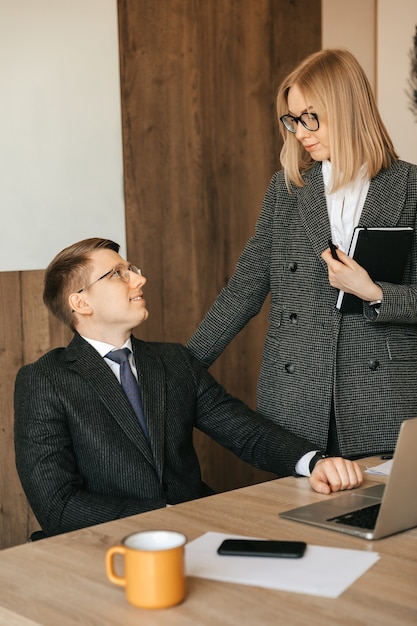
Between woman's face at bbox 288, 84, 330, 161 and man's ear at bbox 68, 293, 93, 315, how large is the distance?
2.31 feet

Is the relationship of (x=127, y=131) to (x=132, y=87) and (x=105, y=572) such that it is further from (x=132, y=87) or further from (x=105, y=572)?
(x=105, y=572)

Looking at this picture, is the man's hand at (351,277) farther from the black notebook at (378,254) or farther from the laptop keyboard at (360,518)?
the laptop keyboard at (360,518)

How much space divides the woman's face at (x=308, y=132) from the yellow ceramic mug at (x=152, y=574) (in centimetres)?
136

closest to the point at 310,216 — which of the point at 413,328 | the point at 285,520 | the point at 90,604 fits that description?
the point at 413,328

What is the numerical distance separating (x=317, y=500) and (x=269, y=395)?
2.27 ft

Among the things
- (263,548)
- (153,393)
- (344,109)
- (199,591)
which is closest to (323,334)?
(153,393)

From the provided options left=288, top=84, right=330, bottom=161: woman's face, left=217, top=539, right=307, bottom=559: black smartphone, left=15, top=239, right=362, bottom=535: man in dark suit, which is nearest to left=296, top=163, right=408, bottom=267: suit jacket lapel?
left=288, top=84, right=330, bottom=161: woman's face

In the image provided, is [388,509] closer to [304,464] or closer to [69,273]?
[304,464]

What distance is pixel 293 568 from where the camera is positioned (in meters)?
1.24

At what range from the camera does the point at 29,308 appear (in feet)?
10.1

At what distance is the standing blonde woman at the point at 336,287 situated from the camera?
7.13 ft

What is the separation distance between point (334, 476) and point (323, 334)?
555 millimetres

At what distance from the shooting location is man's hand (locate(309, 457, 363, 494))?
1.72 metres

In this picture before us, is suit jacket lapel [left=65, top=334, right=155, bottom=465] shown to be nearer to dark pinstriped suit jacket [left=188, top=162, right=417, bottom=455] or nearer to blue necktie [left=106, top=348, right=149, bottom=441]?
blue necktie [left=106, top=348, right=149, bottom=441]
